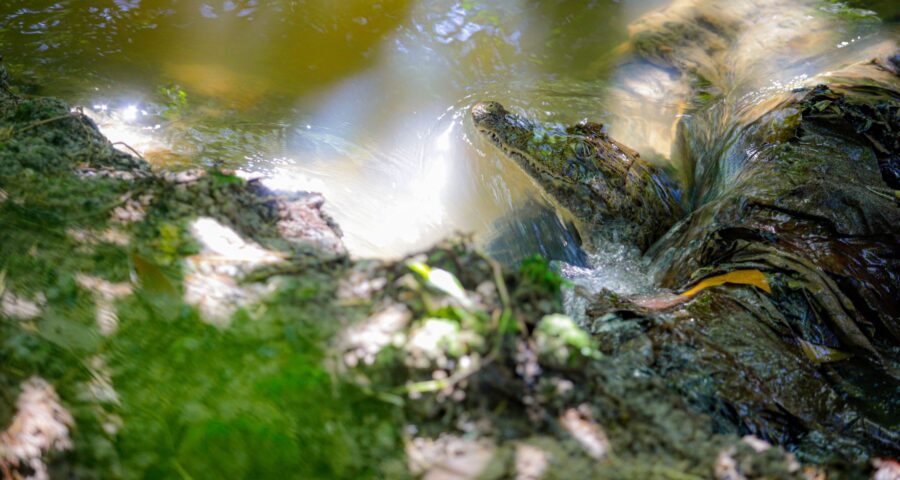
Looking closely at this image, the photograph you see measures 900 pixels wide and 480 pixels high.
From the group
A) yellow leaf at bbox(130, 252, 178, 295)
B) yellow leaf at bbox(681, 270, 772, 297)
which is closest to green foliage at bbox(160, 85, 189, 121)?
yellow leaf at bbox(130, 252, 178, 295)

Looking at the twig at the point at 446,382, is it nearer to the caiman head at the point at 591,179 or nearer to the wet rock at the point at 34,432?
the wet rock at the point at 34,432

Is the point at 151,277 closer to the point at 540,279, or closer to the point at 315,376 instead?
the point at 315,376

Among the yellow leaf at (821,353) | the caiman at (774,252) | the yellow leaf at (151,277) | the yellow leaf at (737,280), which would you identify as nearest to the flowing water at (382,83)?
the caiman at (774,252)

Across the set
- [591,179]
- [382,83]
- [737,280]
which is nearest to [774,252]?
[737,280]

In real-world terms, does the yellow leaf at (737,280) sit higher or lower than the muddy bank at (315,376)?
lower

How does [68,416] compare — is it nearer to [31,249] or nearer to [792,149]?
[31,249]

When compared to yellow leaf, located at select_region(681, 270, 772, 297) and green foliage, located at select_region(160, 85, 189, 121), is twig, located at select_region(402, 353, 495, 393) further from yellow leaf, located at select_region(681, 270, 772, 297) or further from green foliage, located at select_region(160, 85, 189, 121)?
green foliage, located at select_region(160, 85, 189, 121)
